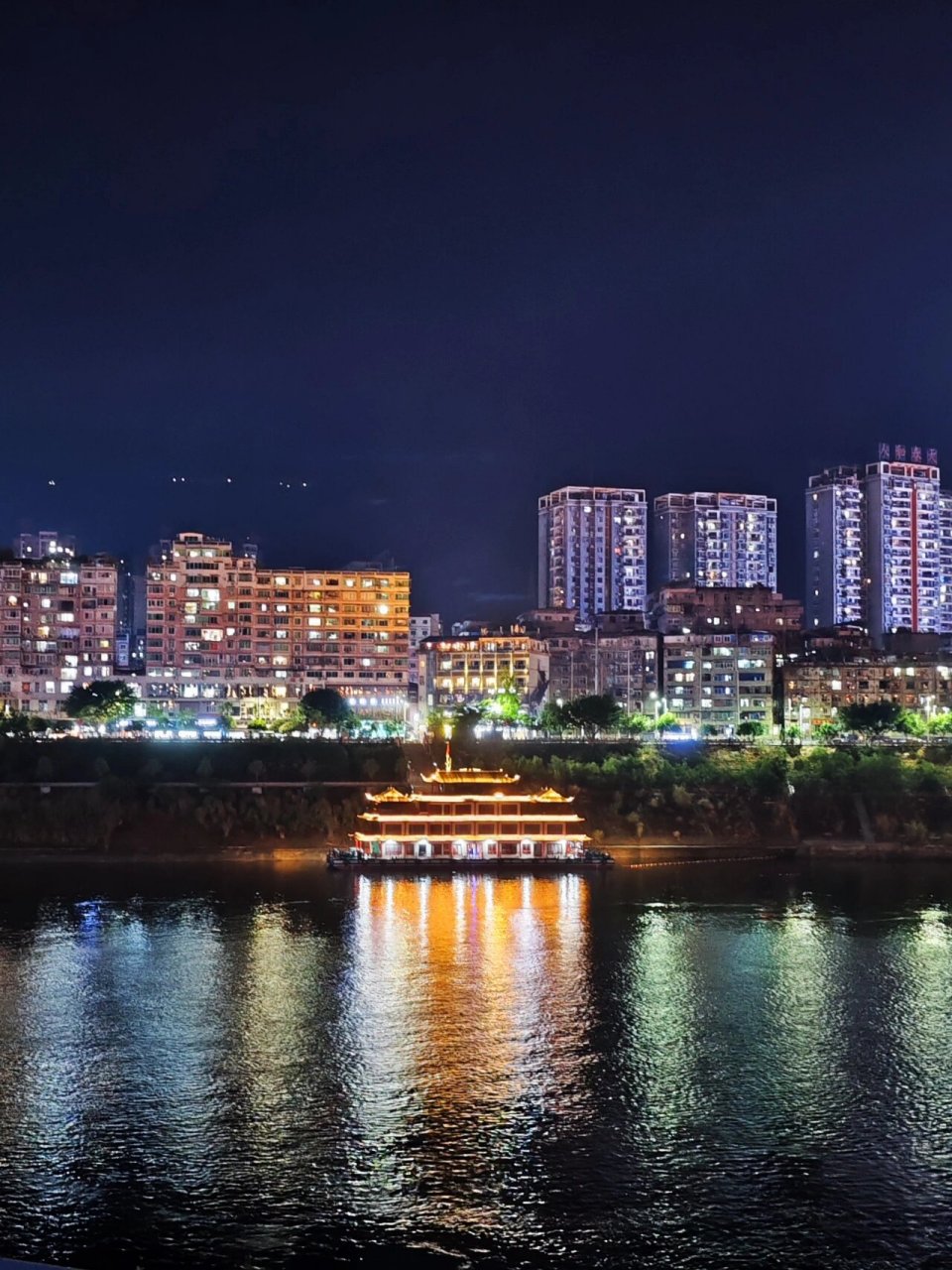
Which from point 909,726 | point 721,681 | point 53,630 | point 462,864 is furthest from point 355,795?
point 721,681

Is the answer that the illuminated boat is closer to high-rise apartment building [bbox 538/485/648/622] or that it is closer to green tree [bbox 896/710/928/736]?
green tree [bbox 896/710/928/736]

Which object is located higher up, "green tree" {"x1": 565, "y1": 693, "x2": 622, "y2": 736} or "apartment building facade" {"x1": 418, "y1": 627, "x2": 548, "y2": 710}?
"apartment building facade" {"x1": 418, "y1": 627, "x2": 548, "y2": 710}

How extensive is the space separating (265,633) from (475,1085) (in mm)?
64078

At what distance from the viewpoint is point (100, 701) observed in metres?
67.4

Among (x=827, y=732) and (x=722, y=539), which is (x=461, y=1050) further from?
(x=722, y=539)

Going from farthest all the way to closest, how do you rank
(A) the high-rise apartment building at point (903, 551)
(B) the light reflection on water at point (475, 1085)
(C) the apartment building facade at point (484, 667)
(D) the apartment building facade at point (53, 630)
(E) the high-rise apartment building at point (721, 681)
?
(A) the high-rise apartment building at point (903, 551), (C) the apartment building facade at point (484, 667), (E) the high-rise apartment building at point (721, 681), (D) the apartment building facade at point (53, 630), (B) the light reflection on water at point (475, 1085)

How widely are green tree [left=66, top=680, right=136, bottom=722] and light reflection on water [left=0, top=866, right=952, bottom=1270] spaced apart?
110ft

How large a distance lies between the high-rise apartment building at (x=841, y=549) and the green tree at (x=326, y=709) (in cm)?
5972

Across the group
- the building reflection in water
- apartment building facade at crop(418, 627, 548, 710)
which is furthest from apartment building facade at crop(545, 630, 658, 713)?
the building reflection in water

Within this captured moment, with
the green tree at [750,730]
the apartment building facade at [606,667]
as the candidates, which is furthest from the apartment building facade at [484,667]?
the green tree at [750,730]

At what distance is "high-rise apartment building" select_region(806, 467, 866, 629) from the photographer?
116 meters

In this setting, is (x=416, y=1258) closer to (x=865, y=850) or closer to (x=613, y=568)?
(x=865, y=850)

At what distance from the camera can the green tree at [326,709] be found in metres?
69.5

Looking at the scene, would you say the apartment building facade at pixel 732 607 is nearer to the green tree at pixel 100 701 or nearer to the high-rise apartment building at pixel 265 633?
the high-rise apartment building at pixel 265 633
